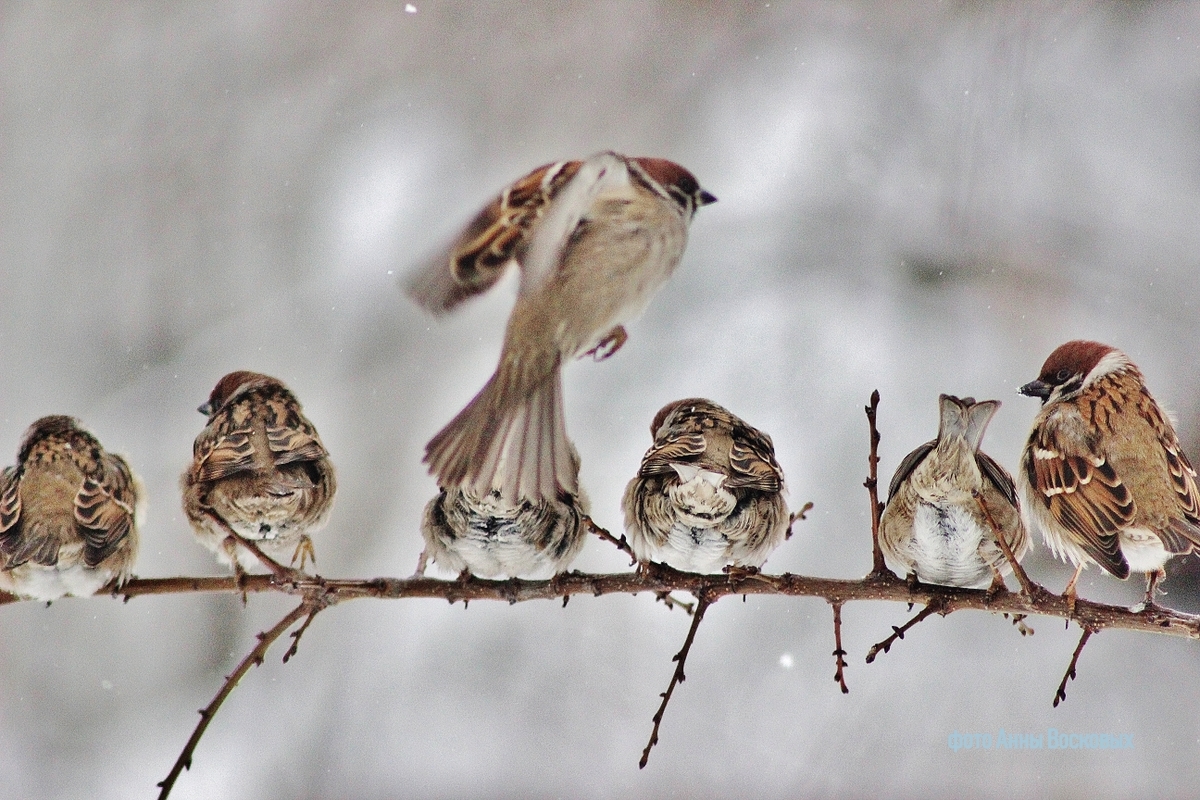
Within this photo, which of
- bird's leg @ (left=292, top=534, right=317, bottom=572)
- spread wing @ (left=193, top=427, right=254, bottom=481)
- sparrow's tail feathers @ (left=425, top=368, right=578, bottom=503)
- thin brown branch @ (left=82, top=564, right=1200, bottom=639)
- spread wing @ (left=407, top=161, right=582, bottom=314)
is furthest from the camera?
bird's leg @ (left=292, top=534, right=317, bottom=572)

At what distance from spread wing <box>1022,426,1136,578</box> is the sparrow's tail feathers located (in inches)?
31.1

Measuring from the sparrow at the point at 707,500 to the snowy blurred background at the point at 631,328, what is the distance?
657mm

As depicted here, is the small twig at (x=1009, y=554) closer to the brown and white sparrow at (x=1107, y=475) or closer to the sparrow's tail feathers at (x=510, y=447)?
the brown and white sparrow at (x=1107, y=475)

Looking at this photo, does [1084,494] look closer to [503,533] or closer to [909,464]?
[909,464]

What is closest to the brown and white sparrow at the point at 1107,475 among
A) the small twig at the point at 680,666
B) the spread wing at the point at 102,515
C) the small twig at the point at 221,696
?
the small twig at the point at 680,666

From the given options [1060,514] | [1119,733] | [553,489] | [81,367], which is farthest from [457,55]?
[1119,733]

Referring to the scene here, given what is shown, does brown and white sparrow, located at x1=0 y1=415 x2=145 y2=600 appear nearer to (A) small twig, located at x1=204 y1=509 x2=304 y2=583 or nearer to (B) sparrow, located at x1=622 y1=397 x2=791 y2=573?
(A) small twig, located at x1=204 y1=509 x2=304 y2=583

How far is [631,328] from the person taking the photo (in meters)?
2.10

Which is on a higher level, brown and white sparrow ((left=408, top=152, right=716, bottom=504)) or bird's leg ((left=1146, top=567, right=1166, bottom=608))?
brown and white sparrow ((left=408, top=152, right=716, bottom=504))

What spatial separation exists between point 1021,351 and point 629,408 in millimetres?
898

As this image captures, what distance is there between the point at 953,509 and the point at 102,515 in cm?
126

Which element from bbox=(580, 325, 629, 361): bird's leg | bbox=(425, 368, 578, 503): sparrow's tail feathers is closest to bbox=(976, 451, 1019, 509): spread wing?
bbox=(580, 325, 629, 361): bird's leg

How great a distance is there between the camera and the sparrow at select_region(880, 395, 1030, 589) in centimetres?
130

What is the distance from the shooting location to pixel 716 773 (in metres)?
2.20
